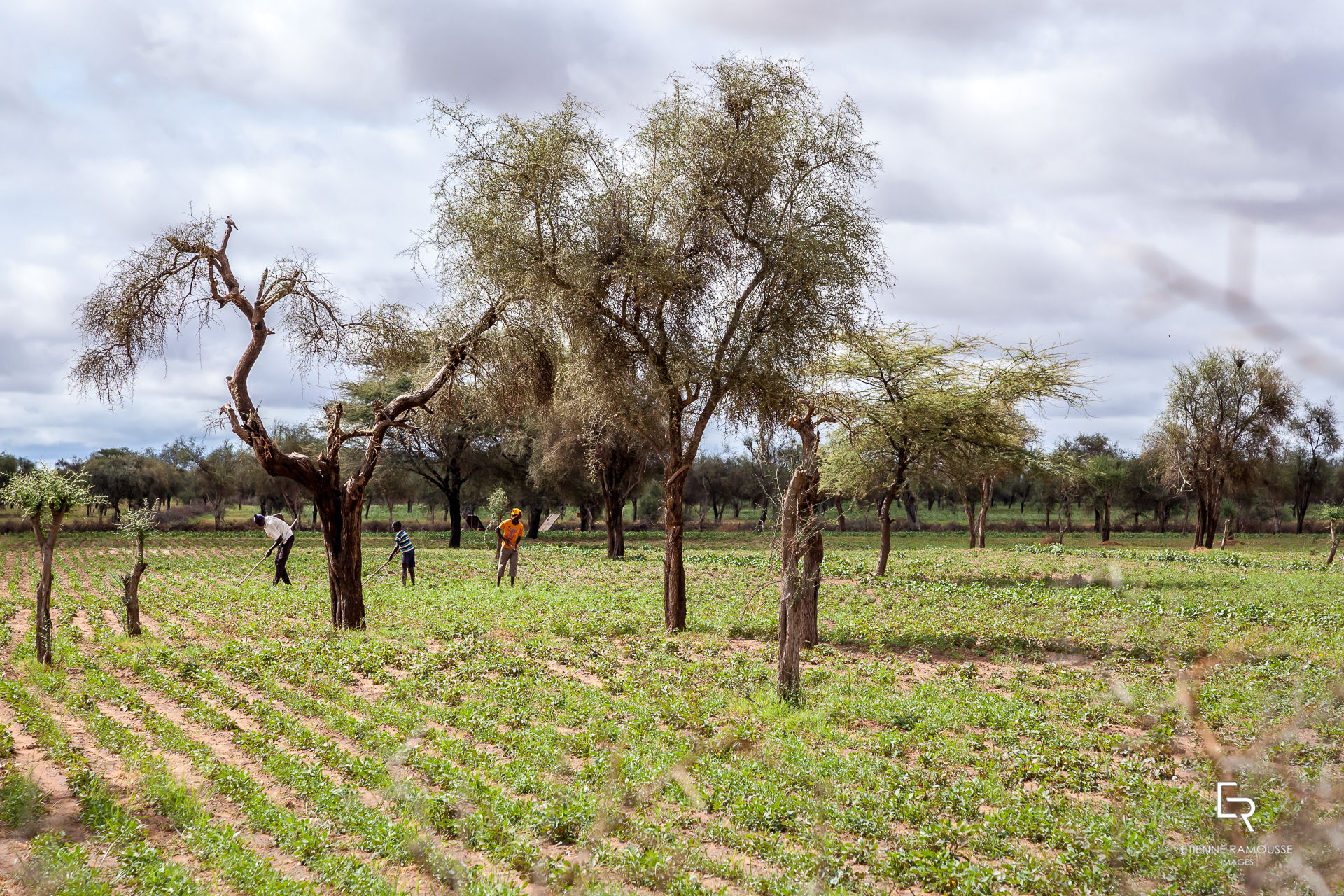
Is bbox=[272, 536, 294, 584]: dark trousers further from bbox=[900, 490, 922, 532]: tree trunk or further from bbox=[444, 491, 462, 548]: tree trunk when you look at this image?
bbox=[900, 490, 922, 532]: tree trunk

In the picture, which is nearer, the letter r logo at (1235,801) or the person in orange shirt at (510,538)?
the letter r logo at (1235,801)

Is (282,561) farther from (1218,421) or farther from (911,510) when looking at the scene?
(911,510)

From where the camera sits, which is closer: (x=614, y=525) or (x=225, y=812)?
(x=225, y=812)

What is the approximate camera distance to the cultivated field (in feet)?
21.4

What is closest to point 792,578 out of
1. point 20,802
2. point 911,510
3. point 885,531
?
point 20,802

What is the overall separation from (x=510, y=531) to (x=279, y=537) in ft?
21.5

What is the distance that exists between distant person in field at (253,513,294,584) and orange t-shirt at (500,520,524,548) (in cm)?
608

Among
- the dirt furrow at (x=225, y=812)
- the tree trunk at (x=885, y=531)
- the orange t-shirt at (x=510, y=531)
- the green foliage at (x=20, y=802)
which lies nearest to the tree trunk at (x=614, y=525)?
the orange t-shirt at (x=510, y=531)

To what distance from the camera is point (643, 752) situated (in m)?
8.99

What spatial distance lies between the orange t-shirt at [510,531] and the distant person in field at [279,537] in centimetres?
608

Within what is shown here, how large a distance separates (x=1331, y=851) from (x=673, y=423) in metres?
15.2

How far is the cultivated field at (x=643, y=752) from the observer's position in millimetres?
6508

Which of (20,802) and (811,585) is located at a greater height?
(811,585)

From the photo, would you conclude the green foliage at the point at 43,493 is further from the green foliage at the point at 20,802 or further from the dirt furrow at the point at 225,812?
the green foliage at the point at 20,802
